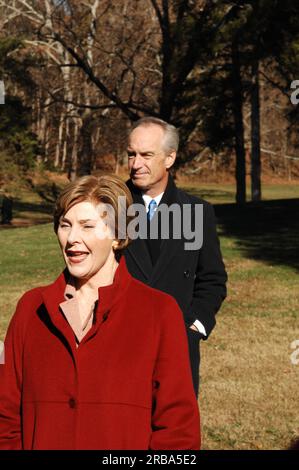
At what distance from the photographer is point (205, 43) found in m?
29.1

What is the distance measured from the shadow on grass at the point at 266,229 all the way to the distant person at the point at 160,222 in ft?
44.3

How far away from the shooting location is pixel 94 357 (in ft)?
9.52

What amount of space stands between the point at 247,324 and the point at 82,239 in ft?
33.4

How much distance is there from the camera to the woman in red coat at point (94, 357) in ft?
9.48

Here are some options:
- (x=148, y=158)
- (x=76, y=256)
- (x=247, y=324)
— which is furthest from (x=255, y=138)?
(x=76, y=256)

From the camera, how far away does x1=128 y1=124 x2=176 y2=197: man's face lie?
15.4 ft

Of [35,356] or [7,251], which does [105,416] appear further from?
[7,251]

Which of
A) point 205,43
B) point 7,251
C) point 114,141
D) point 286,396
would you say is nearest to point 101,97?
point 114,141

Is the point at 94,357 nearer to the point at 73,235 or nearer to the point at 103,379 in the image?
the point at 103,379

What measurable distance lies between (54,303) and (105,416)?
1.33ft

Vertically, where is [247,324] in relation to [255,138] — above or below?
below

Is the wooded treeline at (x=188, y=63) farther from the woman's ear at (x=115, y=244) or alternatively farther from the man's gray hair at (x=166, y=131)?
the woman's ear at (x=115, y=244)

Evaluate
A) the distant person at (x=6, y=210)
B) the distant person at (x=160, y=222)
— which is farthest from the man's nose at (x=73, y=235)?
the distant person at (x=6, y=210)

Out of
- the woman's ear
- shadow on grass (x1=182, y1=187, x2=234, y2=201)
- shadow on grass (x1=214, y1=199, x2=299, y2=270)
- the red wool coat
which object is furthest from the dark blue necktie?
shadow on grass (x1=182, y1=187, x2=234, y2=201)
